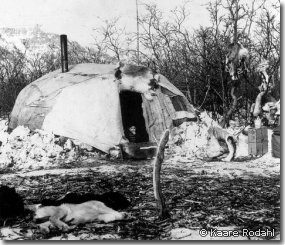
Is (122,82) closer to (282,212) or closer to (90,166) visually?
(90,166)

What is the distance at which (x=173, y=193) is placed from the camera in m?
6.23

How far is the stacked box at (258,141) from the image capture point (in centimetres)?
873

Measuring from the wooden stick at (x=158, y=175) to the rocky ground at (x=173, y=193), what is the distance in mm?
112

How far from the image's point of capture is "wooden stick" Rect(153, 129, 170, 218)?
15.8 feet

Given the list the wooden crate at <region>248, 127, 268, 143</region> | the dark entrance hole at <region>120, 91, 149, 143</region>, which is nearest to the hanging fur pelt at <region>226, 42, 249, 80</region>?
the wooden crate at <region>248, 127, 268, 143</region>

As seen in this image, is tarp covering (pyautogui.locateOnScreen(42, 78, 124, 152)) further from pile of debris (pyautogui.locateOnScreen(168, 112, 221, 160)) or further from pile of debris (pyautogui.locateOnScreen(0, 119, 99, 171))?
pile of debris (pyautogui.locateOnScreen(168, 112, 221, 160))

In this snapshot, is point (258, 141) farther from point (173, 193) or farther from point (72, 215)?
point (72, 215)

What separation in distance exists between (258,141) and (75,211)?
5.02 m

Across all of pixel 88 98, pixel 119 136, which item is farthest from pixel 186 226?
pixel 88 98

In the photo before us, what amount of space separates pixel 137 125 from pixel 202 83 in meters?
3.83

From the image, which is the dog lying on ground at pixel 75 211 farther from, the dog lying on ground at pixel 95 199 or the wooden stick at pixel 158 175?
the wooden stick at pixel 158 175

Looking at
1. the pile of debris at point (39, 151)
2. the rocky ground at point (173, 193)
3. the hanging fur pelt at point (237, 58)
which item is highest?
the hanging fur pelt at point (237, 58)

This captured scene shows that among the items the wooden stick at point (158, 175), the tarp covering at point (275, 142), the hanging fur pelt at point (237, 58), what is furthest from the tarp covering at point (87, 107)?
the wooden stick at point (158, 175)

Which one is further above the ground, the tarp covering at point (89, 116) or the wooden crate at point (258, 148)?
the tarp covering at point (89, 116)
